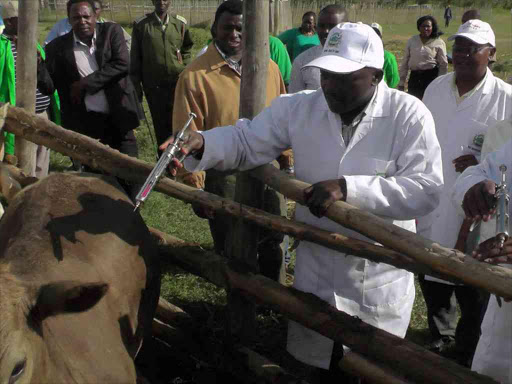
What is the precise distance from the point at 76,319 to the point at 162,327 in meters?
1.45

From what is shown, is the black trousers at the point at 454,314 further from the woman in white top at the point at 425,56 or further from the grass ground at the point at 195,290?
the woman in white top at the point at 425,56

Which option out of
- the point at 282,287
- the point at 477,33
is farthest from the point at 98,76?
the point at 282,287

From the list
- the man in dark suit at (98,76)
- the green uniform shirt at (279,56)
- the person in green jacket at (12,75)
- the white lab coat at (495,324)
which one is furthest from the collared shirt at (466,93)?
the person in green jacket at (12,75)

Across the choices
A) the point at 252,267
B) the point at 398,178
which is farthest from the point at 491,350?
the point at 252,267

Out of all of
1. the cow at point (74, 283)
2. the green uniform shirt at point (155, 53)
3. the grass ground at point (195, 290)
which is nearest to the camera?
the cow at point (74, 283)

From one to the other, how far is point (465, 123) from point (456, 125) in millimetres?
63

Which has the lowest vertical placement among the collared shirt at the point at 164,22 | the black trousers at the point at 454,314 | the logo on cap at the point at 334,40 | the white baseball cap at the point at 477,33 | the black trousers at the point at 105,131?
the black trousers at the point at 454,314

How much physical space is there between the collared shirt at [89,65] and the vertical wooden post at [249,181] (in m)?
3.21

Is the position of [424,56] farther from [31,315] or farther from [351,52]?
[31,315]

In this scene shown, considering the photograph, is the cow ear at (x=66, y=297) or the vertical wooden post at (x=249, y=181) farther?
the vertical wooden post at (x=249, y=181)

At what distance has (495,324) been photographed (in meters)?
3.21

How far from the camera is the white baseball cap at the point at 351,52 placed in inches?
140

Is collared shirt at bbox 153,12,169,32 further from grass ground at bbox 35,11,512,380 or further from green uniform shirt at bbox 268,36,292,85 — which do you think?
grass ground at bbox 35,11,512,380

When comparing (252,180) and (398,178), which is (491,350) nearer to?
(398,178)
